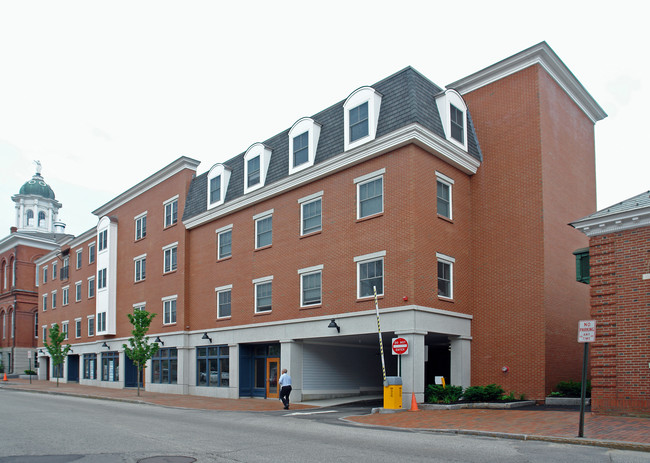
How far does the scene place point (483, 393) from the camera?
20.5m

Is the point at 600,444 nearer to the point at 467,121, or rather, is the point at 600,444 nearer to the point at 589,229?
the point at 589,229

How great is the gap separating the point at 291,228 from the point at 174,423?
1187 cm

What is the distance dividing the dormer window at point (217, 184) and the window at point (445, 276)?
13278 millimetres

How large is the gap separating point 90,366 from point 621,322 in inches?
1540

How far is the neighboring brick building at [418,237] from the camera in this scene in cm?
2150

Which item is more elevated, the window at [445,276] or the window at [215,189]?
the window at [215,189]

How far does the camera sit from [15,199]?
73.2 meters

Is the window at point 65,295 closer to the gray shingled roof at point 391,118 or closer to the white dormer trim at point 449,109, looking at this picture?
the gray shingled roof at point 391,118

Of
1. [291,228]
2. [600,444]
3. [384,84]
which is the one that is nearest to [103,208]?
[291,228]

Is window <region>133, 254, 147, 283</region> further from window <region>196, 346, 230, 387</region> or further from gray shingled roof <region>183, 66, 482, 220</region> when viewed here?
gray shingled roof <region>183, 66, 482, 220</region>

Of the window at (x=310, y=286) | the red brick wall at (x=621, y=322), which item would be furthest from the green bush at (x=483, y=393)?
the window at (x=310, y=286)

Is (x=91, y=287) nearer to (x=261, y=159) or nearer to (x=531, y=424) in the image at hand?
(x=261, y=159)

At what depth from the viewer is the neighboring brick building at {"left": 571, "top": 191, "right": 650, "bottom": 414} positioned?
1600 cm

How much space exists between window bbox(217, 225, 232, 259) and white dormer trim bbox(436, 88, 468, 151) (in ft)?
41.6
